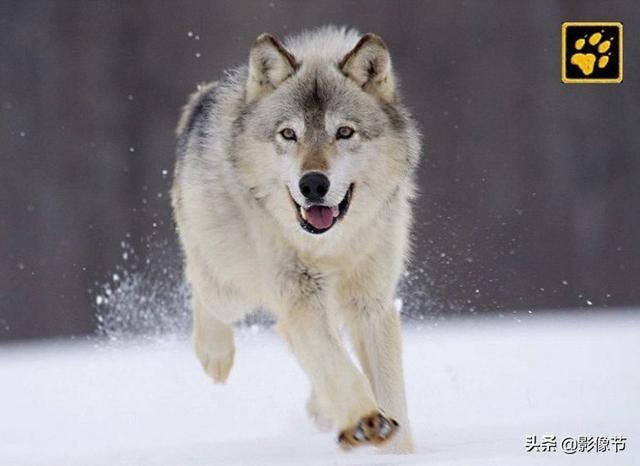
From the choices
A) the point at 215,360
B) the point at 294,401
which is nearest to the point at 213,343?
the point at 215,360

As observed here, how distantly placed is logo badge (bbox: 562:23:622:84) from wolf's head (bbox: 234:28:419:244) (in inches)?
54.5

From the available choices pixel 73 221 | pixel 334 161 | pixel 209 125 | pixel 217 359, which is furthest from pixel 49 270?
pixel 334 161

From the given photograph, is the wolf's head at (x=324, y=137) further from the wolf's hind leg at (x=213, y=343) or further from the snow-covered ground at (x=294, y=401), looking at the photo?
the wolf's hind leg at (x=213, y=343)

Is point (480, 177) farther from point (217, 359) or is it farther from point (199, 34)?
point (217, 359)

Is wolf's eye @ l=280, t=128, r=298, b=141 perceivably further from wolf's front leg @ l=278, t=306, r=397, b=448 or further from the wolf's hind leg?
the wolf's hind leg

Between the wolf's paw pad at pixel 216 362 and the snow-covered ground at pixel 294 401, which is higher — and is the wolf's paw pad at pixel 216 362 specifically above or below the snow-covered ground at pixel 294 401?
above

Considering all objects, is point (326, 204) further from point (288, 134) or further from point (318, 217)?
point (288, 134)

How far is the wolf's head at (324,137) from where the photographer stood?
449 centimetres

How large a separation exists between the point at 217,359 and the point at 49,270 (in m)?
6.63

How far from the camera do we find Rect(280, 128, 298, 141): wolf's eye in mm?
4574

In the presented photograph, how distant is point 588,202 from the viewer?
12766mm

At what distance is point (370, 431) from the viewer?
4246 millimetres

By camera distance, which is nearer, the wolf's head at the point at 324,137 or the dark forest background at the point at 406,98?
the wolf's head at the point at 324,137

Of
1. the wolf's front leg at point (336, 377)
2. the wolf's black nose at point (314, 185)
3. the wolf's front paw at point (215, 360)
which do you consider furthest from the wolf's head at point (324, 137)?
the wolf's front paw at point (215, 360)
